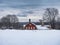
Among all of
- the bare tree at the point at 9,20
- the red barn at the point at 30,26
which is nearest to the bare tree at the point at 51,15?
the red barn at the point at 30,26

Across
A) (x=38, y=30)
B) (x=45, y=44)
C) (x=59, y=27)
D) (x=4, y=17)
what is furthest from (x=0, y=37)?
(x=59, y=27)

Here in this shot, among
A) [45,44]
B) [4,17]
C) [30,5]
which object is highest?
[30,5]

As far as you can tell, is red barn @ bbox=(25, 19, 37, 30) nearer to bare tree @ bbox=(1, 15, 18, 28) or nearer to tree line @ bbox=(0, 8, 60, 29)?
tree line @ bbox=(0, 8, 60, 29)

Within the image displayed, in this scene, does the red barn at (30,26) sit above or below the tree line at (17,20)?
below

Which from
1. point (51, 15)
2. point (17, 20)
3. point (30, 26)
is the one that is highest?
point (51, 15)

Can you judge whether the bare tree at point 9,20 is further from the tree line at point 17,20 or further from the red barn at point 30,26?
the red barn at point 30,26

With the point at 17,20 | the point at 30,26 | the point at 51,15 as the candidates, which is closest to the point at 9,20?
the point at 17,20

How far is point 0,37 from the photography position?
3.65 metres

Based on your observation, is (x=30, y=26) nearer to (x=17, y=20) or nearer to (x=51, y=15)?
(x=17, y=20)

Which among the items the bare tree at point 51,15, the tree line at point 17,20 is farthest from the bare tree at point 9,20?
the bare tree at point 51,15

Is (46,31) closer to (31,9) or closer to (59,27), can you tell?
(59,27)

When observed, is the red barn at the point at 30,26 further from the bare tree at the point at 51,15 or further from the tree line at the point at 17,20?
the bare tree at the point at 51,15

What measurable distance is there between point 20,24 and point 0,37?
62 centimetres

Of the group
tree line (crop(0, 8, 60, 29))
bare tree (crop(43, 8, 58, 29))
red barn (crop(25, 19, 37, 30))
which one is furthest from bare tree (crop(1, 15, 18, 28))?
bare tree (crop(43, 8, 58, 29))
